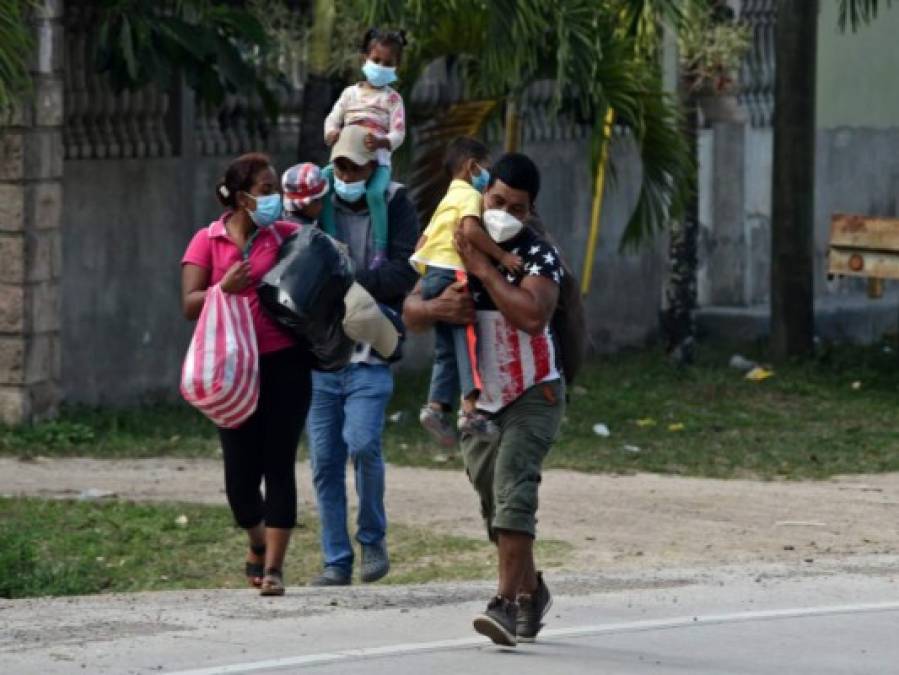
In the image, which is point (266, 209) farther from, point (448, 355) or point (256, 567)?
point (256, 567)

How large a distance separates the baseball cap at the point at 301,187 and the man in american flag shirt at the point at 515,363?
1227mm

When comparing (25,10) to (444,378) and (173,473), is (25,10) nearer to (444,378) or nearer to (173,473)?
(173,473)

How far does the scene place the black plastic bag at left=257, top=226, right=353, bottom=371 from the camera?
29.9 feet

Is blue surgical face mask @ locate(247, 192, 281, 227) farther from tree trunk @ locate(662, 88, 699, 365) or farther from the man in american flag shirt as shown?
tree trunk @ locate(662, 88, 699, 365)

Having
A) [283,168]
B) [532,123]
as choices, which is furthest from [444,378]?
[532,123]

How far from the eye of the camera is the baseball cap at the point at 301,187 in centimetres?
953

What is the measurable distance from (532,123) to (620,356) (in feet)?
6.45

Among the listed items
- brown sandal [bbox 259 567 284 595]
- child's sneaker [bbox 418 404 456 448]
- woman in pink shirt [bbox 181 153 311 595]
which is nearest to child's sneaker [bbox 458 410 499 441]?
child's sneaker [bbox 418 404 456 448]

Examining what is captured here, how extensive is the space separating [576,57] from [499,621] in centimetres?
808

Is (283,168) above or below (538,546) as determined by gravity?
above

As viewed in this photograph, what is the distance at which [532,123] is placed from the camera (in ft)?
63.6

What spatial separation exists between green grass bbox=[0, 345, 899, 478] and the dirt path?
1.33 ft

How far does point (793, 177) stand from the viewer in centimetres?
1875

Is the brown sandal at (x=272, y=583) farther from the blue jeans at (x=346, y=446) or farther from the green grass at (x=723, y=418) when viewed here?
the green grass at (x=723, y=418)
